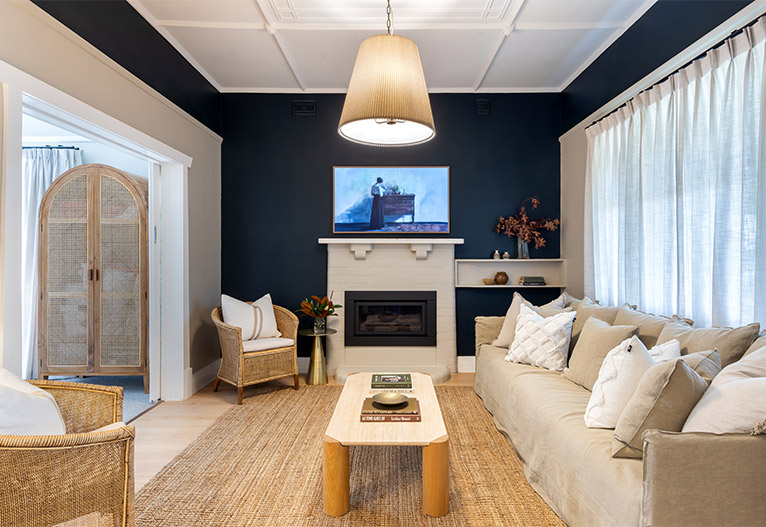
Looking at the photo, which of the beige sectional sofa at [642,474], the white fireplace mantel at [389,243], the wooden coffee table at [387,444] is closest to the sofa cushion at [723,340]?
the beige sectional sofa at [642,474]

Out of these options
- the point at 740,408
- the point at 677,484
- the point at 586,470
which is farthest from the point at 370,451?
the point at 740,408

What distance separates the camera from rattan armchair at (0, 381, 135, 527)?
1.39 meters

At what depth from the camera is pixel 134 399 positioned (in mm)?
4062

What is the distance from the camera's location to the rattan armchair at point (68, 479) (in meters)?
1.39

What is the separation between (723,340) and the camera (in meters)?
2.10

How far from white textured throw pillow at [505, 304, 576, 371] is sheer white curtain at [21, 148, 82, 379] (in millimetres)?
4416

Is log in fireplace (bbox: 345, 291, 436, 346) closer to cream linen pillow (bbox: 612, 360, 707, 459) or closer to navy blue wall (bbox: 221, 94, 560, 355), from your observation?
navy blue wall (bbox: 221, 94, 560, 355)

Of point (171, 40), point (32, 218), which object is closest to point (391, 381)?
point (171, 40)

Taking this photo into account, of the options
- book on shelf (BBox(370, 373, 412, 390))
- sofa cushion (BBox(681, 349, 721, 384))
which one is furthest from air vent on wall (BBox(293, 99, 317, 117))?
sofa cushion (BBox(681, 349, 721, 384))

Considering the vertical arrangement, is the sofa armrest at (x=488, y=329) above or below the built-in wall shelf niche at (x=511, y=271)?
below

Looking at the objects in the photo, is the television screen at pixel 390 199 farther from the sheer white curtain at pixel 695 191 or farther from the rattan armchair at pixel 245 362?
the sheer white curtain at pixel 695 191

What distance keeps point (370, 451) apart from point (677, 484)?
6.00 ft

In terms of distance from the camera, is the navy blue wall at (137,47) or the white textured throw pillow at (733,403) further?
the navy blue wall at (137,47)

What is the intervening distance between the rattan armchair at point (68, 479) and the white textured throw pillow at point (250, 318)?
2632 millimetres
